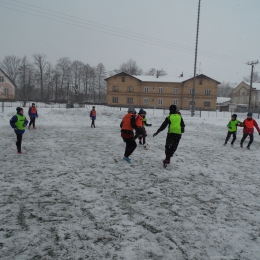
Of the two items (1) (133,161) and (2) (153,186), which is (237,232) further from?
(1) (133,161)

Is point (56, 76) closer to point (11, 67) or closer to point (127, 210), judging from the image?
point (11, 67)

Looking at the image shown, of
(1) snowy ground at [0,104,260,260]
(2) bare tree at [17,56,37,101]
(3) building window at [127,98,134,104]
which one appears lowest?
(1) snowy ground at [0,104,260,260]

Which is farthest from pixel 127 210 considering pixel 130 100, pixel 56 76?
pixel 56 76

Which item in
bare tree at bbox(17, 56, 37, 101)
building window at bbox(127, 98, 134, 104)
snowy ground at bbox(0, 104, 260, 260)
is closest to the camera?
snowy ground at bbox(0, 104, 260, 260)

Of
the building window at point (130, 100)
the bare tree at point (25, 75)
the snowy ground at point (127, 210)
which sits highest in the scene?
the bare tree at point (25, 75)

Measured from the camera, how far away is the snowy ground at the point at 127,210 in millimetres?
2895

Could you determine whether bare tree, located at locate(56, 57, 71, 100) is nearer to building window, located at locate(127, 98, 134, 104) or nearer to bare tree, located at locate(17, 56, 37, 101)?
bare tree, located at locate(17, 56, 37, 101)

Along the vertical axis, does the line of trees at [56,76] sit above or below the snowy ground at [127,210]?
above

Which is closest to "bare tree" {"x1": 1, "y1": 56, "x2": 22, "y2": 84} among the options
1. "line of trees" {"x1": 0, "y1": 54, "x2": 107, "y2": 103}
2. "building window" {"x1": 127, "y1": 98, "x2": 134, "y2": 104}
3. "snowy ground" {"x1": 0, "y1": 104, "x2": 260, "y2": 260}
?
"line of trees" {"x1": 0, "y1": 54, "x2": 107, "y2": 103}

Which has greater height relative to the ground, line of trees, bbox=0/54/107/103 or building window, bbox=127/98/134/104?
line of trees, bbox=0/54/107/103

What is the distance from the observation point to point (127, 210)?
3.94 meters

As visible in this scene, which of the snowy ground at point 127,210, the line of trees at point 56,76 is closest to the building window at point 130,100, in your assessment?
the line of trees at point 56,76

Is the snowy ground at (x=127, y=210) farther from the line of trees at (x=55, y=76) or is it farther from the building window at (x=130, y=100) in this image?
the line of trees at (x=55, y=76)

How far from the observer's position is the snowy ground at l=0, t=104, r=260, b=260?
289 centimetres
